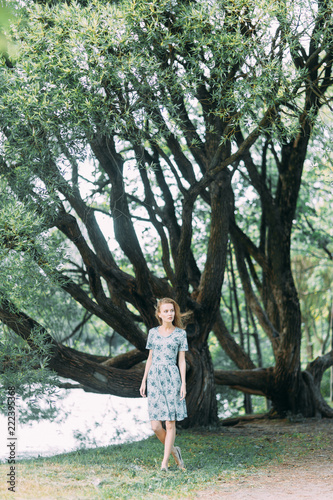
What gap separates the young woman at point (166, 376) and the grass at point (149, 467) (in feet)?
1.51

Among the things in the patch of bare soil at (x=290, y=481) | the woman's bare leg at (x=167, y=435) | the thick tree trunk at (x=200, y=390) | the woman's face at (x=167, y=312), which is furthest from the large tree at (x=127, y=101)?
the patch of bare soil at (x=290, y=481)

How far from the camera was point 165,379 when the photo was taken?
18.4ft

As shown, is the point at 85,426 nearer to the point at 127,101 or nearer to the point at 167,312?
the point at 167,312

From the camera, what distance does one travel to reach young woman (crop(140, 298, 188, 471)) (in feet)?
18.0

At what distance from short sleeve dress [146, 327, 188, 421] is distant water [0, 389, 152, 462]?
3.85 m

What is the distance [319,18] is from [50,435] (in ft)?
26.8

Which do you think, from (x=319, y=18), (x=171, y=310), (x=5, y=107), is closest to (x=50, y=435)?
(x=171, y=310)

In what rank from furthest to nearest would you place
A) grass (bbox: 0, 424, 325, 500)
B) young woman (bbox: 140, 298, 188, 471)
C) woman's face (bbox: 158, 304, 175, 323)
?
woman's face (bbox: 158, 304, 175, 323) → young woman (bbox: 140, 298, 188, 471) → grass (bbox: 0, 424, 325, 500)

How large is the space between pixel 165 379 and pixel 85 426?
5.30m

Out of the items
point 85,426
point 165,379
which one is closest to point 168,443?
point 165,379

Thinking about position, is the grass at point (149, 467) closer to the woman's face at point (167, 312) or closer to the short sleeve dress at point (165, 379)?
the short sleeve dress at point (165, 379)

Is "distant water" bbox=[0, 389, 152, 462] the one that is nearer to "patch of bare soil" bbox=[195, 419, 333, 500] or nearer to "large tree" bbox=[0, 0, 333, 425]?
"large tree" bbox=[0, 0, 333, 425]

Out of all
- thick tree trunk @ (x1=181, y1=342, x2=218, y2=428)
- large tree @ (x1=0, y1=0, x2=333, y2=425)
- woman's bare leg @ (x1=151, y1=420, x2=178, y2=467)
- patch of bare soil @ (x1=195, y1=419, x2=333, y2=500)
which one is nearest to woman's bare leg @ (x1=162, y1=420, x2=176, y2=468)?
woman's bare leg @ (x1=151, y1=420, x2=178, y2=467)

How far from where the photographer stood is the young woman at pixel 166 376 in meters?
5.49
